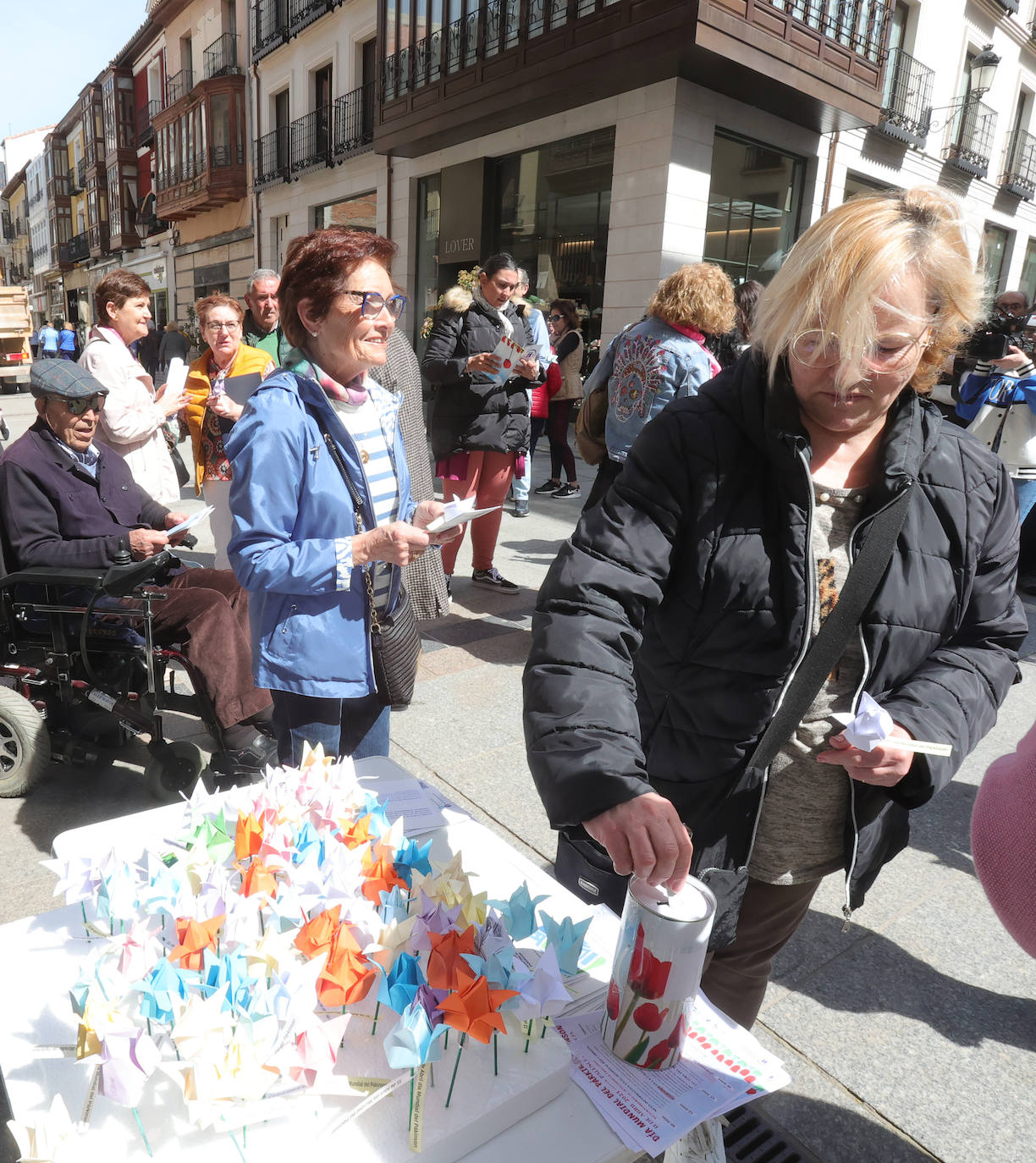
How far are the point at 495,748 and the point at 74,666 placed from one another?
1674 millimetres

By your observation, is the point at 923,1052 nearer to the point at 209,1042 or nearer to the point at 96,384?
the point at 209,1042

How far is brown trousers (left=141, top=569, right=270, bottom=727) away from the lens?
9.82 feet

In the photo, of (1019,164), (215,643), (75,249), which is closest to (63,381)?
(215,643)

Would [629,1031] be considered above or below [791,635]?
below

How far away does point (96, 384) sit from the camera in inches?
122

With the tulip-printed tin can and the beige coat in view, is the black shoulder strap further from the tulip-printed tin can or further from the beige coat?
the beige coat

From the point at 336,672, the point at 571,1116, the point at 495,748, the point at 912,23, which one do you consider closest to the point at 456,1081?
the point at 571,1116

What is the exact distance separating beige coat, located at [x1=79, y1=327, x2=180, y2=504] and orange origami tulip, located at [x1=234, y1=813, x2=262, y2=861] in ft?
10.6

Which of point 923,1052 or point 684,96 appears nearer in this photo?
point 923,1052

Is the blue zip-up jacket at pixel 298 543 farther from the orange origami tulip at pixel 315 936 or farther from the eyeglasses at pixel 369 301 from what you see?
the orange origami tulip at pixel 315 936

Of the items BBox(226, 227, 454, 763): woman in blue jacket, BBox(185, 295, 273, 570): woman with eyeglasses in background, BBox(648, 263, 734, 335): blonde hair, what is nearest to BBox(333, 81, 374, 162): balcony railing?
BBox(185, 295, 273, 570): woman with eyeglasses in background

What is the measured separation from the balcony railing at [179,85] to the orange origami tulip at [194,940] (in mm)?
28802

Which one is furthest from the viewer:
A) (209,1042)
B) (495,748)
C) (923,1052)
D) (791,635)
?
(495,748)

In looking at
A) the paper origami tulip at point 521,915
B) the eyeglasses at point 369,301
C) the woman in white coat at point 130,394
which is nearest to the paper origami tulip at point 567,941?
the paper origami tulip at point 521,915
